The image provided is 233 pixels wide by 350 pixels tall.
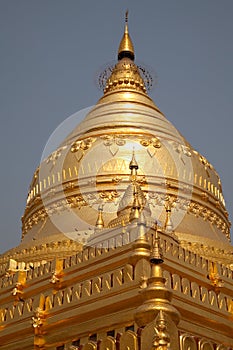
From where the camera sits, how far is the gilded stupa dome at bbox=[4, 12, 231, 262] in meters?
16.6

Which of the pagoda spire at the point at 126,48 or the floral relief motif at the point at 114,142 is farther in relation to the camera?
the pagoda spire at the point at 126,48

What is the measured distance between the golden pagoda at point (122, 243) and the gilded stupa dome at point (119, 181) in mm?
46

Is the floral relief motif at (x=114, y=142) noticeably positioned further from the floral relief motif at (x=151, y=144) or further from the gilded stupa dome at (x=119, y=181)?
the floral relief motif at (x=151, y=144)

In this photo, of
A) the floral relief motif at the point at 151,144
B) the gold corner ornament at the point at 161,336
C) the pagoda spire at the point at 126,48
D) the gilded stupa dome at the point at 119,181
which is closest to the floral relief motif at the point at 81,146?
the gilded stupa dome at the point at 119,181

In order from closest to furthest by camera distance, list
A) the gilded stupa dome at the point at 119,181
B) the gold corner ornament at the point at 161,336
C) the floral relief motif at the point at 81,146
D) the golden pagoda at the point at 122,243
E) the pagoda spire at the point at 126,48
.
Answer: the gold corner ornament at the point at 161,336
the golden pagoda at the point at 122,243
the gilded stupa dome at the point at 119,181
the floral relief motif at the point at 81,146
the pagoda spire at the point at 126,48

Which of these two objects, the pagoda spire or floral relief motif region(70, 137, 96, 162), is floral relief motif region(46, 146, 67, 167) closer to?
floral relief motif region(70, 137, 96, 162)

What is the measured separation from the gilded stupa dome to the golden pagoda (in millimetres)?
46

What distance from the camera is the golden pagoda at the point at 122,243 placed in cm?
727

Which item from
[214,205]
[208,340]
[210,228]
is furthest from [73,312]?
[214,205]

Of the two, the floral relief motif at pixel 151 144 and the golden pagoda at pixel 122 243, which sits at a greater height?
the floral relief motif at pixel 151 144

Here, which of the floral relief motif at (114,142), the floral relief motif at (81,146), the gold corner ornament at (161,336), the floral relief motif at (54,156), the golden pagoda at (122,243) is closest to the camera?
the gold corner ornament at (161,336)

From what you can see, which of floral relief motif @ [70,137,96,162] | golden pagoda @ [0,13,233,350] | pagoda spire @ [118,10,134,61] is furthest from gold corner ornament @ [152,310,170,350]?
pagoda spire @ [118,10,134,61]

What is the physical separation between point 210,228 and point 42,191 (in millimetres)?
6138

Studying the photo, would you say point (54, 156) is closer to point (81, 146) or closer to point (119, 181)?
point (81, 146)
